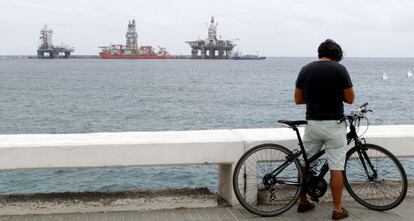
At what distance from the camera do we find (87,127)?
114ft

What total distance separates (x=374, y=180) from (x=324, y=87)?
1231mm

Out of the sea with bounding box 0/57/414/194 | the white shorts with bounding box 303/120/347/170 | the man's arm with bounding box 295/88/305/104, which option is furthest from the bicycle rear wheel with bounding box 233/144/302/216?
the sea with bounding box 0/57/414/194

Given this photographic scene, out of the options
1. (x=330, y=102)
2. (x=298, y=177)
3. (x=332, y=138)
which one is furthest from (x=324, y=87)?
(x=298, y=177)

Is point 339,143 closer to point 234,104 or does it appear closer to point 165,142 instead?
point 165,142

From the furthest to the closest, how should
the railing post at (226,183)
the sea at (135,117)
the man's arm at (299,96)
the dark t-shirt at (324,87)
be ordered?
the sea at (135,117)
the railing post at (226,183)
the man's arm at (299,96)
the dark t-shirt at (324,87)

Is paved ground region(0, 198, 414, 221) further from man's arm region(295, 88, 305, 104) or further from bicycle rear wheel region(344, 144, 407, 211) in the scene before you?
man's arm region(295, 88, 305, 104)

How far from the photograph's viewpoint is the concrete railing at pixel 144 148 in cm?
538

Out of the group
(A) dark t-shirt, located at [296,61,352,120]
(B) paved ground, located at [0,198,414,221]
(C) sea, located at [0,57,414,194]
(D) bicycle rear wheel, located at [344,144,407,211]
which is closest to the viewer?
(A) dark t-shirt, located at [296,61,352,120]

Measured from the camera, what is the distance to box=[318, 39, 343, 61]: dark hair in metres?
5.44

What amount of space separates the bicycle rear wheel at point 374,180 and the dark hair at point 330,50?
95 cm

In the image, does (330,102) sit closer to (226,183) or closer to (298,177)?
(298,177)

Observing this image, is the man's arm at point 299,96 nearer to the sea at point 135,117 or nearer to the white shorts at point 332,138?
the white shorts at point 332,138

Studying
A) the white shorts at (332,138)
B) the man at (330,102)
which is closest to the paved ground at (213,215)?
the man at (330,102)

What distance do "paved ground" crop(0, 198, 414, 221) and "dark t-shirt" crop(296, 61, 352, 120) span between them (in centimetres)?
99
